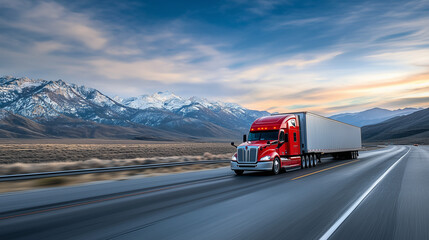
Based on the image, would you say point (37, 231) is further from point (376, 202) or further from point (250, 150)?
point (250, 150)

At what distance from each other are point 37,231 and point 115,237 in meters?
→ 1.68

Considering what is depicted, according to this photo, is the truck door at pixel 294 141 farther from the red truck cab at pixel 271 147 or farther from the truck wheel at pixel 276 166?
the truck wheel at pixel 276 166

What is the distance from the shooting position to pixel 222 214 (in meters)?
7.56

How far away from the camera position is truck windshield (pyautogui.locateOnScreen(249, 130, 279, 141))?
18.7 m

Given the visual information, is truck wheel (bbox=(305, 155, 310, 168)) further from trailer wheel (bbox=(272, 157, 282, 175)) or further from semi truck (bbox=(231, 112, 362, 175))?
trailer wheel (bbox=(272, 157, 282, 175))

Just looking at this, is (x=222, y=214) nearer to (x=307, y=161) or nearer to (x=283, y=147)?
(x=283, y=147)

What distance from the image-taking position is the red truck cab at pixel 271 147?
671 inches

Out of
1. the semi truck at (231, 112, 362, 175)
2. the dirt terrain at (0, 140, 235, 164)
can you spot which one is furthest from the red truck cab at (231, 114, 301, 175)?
the dirt terrain at (0, 140, 235, 164)

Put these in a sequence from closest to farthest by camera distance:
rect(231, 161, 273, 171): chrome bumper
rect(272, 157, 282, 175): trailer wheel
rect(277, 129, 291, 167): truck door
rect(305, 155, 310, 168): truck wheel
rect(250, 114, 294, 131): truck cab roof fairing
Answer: rect(231, 161, 273, 171): chrome bumper < rect(272, 157, 282, 175): trailer wheel < rect(277, 129, 291, 167): truck door < rect(250, 114, 294, 131): truck cab roof fairing < rect(305, 155, 310, 168): truck wheel

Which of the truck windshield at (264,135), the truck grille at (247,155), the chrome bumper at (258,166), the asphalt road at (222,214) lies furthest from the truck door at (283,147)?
the asphalt road at (222,214)

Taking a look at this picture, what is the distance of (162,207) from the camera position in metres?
8.52

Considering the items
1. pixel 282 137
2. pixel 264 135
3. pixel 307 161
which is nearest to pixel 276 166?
pixel 282 137

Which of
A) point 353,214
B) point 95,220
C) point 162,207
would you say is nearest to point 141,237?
point 95,220

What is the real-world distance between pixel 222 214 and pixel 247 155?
9.82 m
